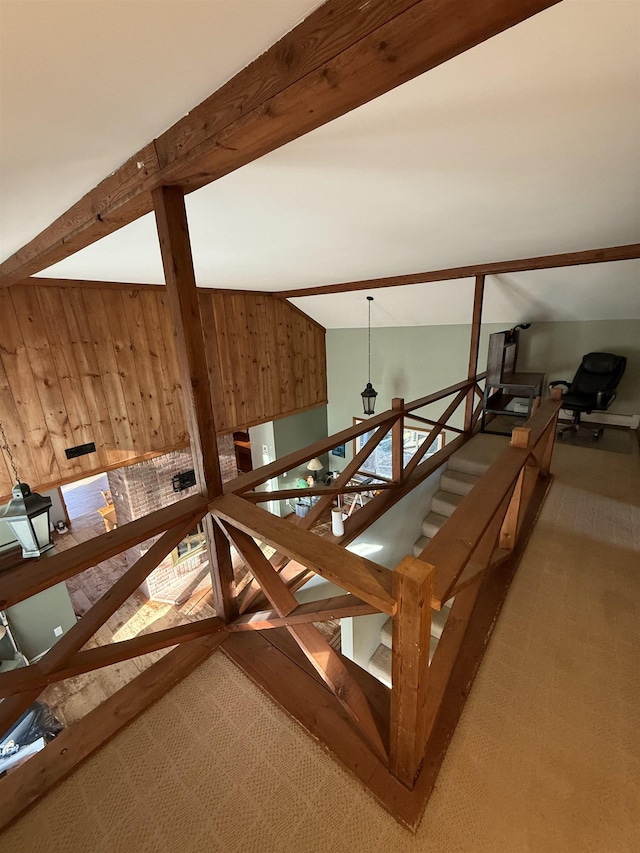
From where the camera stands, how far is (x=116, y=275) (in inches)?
135

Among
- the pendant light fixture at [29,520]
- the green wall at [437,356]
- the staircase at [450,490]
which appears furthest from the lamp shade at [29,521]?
the green wall at [437,356]

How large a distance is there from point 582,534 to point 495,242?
228cm

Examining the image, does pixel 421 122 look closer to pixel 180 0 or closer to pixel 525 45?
pixel 525 45

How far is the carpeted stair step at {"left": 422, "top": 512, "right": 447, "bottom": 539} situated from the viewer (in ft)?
11.6

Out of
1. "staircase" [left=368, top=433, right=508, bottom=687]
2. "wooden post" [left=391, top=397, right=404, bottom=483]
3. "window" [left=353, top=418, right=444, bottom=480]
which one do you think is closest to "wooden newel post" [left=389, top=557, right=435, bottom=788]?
"wooden post" [left=391, top=397, right=404, bottom=483]

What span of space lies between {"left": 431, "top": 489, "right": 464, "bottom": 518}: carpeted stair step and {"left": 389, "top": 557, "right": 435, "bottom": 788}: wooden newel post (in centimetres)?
256

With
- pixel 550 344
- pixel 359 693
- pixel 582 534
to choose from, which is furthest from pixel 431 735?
pixel 550 344

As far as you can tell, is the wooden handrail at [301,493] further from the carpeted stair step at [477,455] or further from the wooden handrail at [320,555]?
the carpeted stair step at [477,455]

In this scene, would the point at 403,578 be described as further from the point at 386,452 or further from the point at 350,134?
the point at 386,452

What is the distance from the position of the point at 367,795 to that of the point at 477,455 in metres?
3.23

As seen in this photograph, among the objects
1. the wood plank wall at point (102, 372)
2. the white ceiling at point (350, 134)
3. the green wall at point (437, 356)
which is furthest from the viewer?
the green wall at point (437, 356)

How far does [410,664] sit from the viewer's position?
0.99 metres

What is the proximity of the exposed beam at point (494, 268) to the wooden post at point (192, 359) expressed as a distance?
3429mm

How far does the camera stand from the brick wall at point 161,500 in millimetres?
4969
